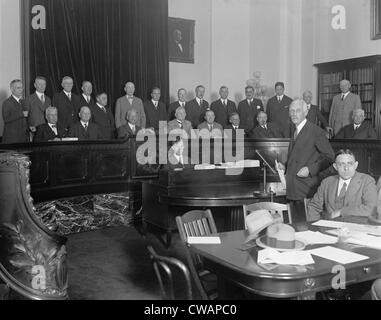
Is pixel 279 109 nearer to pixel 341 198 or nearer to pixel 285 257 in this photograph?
pixel 341 198

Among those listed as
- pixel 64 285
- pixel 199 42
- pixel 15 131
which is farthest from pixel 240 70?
pixel 64 285

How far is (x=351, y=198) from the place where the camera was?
12.1ft

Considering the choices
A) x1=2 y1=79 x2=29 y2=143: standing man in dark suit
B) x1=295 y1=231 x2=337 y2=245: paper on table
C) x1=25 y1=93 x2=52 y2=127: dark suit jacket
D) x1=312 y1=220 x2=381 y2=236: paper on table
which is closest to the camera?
x1=295 y1=231 x2=337 y2=245: paper on table

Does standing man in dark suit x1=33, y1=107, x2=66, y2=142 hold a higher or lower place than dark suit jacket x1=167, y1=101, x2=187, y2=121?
lower

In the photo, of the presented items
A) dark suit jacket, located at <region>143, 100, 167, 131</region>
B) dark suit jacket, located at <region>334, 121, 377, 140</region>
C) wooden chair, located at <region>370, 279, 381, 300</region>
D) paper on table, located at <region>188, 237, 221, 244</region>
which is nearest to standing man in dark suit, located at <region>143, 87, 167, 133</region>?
dark suit jacket, located at <region>143, 100, 167, 131</region>

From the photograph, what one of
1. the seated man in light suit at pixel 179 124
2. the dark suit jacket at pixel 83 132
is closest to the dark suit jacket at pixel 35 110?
the dark suit jacket at pixel 83 132

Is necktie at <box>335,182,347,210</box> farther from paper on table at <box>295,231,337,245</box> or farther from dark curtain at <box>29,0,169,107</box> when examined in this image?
dark curtain at <box>29,0,169,107</box>

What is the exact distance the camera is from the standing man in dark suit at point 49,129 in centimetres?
675

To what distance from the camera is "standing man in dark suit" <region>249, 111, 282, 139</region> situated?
9.00m

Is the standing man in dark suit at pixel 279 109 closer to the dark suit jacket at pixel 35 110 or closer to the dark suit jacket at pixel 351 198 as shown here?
the dark suit jacket at pixel 35 110

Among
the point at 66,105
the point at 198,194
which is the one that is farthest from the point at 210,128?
the point at 198,194

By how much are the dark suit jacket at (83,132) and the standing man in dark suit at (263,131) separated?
311cm

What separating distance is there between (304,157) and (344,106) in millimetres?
6101

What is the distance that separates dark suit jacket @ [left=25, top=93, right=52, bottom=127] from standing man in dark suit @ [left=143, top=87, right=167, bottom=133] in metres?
2.19
